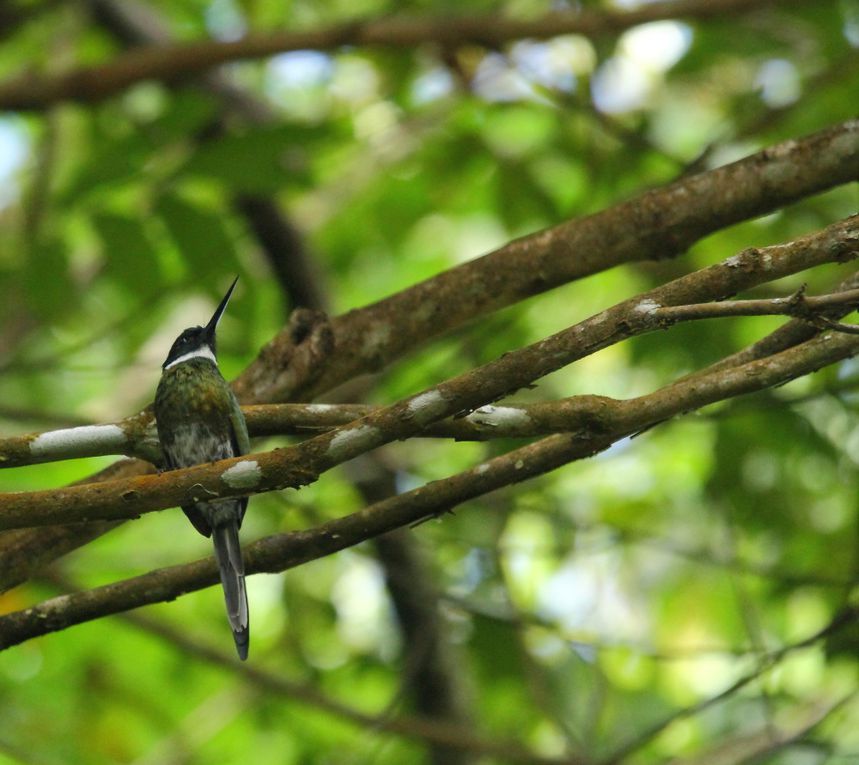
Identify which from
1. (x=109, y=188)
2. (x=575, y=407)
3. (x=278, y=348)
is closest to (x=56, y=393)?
(x=109, y=188)

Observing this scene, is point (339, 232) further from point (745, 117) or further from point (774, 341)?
point (774, 341)

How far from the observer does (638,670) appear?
6.65 m

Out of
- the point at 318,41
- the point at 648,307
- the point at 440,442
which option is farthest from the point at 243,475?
the point at 440,442

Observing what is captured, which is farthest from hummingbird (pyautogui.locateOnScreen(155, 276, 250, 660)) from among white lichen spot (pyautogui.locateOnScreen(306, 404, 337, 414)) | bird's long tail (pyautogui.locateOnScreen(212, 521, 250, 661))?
white lichen spot (pyautogui.locateOnScreen(306, 404, 337, 414))

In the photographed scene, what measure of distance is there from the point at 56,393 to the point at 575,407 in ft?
18.2

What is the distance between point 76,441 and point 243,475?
19.4 inches

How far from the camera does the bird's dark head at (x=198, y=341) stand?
13.9ft

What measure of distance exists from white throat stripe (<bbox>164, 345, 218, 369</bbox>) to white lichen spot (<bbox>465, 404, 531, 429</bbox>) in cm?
144

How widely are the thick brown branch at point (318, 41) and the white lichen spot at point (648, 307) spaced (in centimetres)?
272

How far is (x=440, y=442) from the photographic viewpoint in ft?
20.3

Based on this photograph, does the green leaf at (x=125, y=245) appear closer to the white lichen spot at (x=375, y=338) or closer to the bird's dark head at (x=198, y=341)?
the bird's dark head at (x=198, y=341)

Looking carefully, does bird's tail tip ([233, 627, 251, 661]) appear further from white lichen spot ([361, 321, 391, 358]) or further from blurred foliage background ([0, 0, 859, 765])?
blurred foliage background ([0, 0, 859, 765])

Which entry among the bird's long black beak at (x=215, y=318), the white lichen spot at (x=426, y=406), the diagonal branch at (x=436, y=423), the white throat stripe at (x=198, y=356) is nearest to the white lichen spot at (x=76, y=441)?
the diagonal branch at (x=436, y=423)

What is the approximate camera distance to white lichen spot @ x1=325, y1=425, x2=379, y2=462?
2.44 meters
